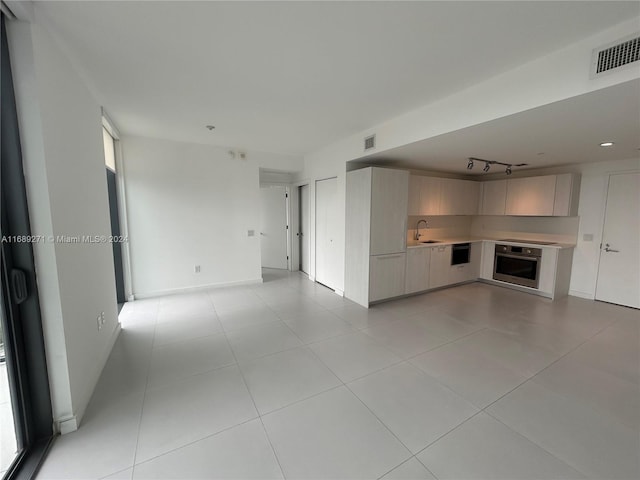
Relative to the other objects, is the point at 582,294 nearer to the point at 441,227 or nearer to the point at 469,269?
the point at 469,269

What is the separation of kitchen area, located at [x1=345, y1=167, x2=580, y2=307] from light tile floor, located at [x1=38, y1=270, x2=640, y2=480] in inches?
33.6

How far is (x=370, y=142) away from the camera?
3.66 meters

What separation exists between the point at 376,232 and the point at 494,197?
10.5ft

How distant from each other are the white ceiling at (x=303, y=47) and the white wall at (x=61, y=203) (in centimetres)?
28

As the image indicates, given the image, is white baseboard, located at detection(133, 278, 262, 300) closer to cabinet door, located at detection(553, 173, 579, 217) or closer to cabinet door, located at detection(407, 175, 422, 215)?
cabinet door, located at detection(407, 175, 422, 215)

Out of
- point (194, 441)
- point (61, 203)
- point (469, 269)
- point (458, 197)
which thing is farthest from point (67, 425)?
point (458, 197)

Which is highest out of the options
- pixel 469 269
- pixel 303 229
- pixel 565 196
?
pixel 565 196

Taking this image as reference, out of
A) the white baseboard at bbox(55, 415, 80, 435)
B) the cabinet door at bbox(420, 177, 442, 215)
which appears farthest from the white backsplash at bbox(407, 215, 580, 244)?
the white baseboard at bbox(55, 415, 80, 435)

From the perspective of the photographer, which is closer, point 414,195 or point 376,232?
point 376,232

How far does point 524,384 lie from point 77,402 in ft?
11.4

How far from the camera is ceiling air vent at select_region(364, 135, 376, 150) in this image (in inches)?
142

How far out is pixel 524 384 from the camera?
2.21m

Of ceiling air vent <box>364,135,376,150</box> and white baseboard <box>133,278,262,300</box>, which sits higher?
ceiling air vent <box>364,135,376,150</box>

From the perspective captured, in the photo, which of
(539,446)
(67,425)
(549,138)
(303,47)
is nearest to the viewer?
(539,446)
